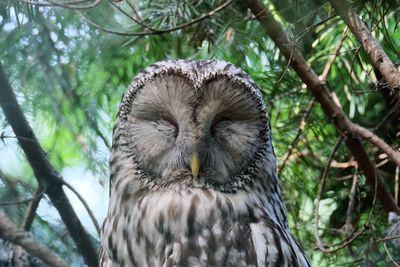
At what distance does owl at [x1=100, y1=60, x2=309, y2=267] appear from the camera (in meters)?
2.25

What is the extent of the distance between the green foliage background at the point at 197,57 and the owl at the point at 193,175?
0.14 m

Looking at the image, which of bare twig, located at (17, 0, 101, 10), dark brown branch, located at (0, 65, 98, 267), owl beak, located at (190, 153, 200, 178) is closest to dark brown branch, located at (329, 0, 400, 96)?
owl beak, located at (190, 153, 200, 178)

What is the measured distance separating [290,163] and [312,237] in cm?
31

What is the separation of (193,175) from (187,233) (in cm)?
17

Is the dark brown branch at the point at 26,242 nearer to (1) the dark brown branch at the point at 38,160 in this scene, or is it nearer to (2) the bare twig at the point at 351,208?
(1) the dark brown branch at the point at 38,160

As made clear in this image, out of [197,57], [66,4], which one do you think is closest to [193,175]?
[66,4]

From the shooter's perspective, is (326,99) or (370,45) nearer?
(370,45)

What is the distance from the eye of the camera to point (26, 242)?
212cm

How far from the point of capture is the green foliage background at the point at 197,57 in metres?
2.16

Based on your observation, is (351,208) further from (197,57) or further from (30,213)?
(30,213)

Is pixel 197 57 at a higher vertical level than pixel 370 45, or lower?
higher

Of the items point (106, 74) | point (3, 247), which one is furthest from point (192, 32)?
point (3, 247)

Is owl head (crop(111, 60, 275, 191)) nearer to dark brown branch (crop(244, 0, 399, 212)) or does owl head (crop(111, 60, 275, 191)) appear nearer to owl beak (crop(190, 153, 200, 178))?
owl beak (crop(190, 153, 200, 178))

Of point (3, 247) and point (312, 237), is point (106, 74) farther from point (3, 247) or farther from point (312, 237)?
point (312, 237)
